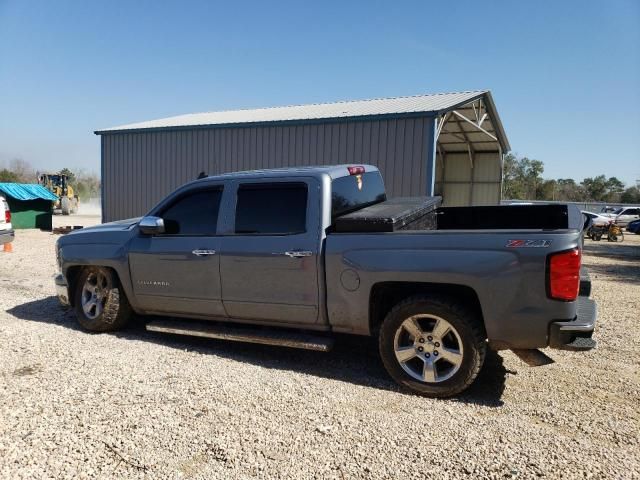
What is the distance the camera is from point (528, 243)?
3289mm

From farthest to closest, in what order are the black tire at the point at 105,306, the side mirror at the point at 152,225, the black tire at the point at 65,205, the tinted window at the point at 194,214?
the black tire at the point at 65,205
the black tire at the point at 105,306
the side mirror at the point at 152,225
the tinted window at the point at 194,214

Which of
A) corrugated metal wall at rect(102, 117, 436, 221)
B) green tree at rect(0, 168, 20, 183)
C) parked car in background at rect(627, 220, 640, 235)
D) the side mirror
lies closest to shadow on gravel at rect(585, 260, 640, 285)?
corrugated metal wall at rect(102, 117, 436, 221)

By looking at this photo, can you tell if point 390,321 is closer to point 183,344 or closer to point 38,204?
point 183,344

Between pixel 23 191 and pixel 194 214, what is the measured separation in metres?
18.2

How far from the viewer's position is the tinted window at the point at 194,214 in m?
4.66

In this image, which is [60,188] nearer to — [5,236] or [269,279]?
[5,236]

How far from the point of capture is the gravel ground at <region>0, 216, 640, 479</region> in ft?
8.91

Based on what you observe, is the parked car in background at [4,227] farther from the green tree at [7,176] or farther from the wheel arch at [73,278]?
the green tree at [7,176]

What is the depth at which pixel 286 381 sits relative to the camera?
13.0 feet

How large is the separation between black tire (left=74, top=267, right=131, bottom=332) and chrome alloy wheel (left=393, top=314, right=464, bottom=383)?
312 centimetres

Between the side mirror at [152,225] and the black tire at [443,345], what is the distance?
8.15ft

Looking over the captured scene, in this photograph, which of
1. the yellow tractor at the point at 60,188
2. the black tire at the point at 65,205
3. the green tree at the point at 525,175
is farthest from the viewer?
the green tree at the point at 525,175

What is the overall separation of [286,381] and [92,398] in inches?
58.6

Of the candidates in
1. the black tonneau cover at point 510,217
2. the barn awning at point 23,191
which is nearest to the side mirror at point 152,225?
the black tonneau cover at point 510,217
